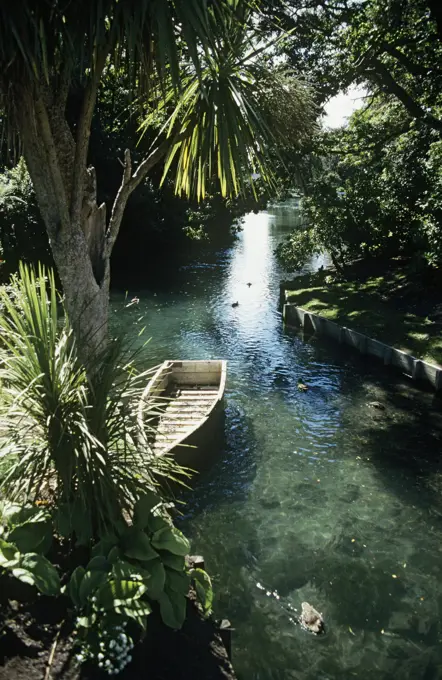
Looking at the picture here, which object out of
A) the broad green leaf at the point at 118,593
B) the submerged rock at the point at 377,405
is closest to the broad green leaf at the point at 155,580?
the broad green leaf at the point at 118,593

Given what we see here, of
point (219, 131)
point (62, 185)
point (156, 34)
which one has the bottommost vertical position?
point (62, 185)

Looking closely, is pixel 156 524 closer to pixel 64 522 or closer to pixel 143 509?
pixel 143 509

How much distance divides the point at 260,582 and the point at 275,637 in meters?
0.94

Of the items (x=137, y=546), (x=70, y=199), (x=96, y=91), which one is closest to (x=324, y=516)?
(x=137, y=546)

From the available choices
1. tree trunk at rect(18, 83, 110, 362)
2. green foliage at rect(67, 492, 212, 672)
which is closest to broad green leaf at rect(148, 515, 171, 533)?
green foliage at rect(67, 492, 212, 672)

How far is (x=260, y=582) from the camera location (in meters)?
6.88

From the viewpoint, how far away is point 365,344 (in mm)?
15820

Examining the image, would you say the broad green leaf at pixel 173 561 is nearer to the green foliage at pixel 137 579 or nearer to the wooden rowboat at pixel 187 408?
the green foliage at pixel 137 579

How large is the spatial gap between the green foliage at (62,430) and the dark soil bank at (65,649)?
2.04 feet

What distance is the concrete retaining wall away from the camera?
13445 millimetres

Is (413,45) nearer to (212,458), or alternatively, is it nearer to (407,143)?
(407,143)

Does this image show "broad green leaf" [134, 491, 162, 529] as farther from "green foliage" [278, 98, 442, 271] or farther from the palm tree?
"green foliage" [278, 98, 442, 271]

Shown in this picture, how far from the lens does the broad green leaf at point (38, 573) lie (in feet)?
12.7

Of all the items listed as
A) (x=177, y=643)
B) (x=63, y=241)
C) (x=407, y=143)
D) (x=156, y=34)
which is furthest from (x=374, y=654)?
(x=407, y=143)
